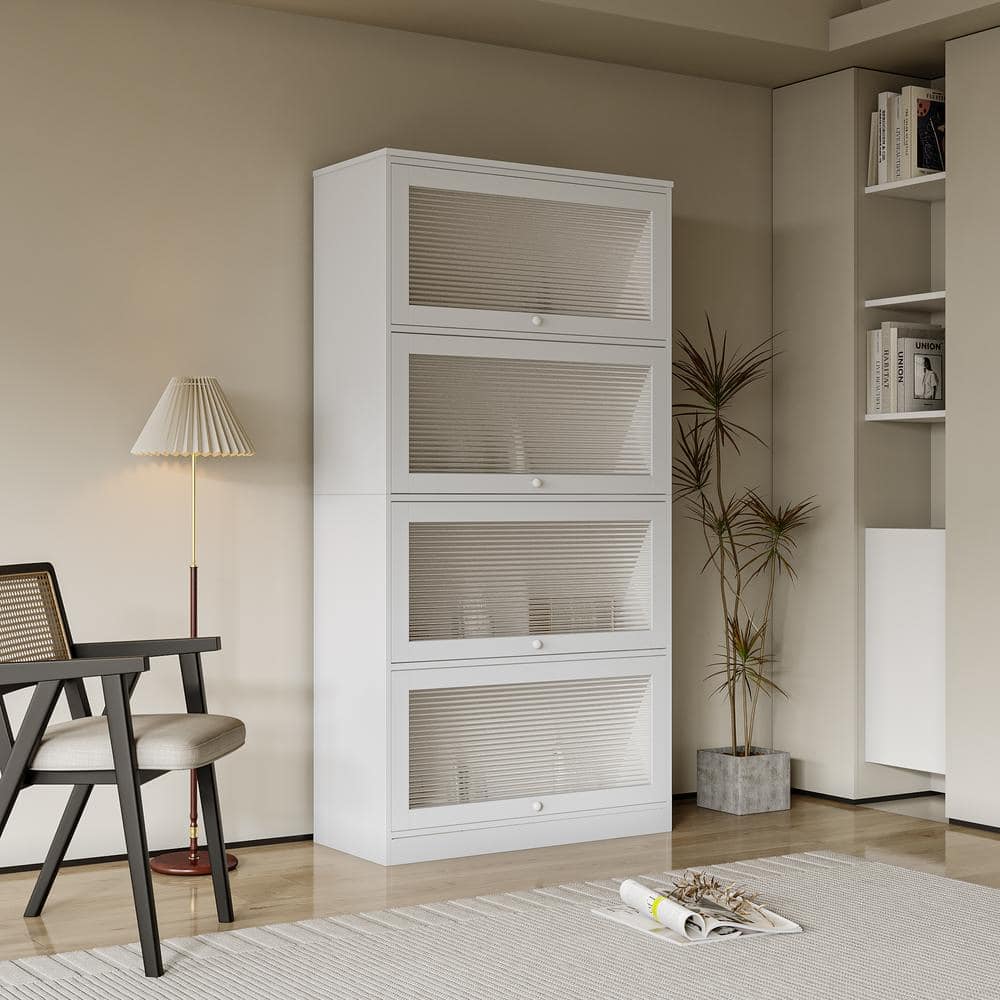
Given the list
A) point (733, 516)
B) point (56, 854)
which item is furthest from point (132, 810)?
point (733, 516)

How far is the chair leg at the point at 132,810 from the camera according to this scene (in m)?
3.18

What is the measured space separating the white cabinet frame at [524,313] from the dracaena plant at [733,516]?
0.47 m

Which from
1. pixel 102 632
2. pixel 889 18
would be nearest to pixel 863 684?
pixel 889 18

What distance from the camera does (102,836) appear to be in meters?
4.22

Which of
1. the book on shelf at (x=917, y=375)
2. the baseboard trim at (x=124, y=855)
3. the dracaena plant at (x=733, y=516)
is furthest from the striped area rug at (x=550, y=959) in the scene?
the book on shelf at (x=917, y=375)

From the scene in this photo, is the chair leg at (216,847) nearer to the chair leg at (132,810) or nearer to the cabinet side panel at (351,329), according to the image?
the chair leg at (132,810)

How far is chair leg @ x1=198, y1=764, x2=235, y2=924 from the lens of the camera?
3588 mm

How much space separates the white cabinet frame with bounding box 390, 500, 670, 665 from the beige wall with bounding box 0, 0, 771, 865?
18.9 inches

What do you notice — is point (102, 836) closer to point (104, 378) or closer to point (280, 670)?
point (280, 670)

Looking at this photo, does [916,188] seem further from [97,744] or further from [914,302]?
[97,744]

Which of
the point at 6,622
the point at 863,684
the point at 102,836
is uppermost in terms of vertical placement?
the point at 6,622

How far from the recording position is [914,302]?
16.7 feet

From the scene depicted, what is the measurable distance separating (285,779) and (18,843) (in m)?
0.82

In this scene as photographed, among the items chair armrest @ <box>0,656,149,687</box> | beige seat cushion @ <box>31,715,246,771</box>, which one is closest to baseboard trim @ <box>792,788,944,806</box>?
beige seat cushion @ <box>31,715,246,771</box>
